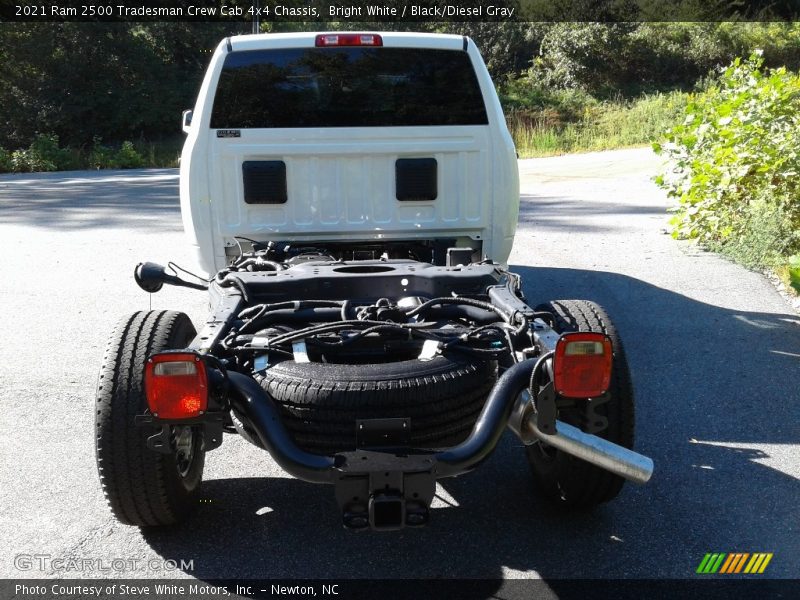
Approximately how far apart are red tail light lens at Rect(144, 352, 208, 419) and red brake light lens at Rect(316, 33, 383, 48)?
10.2ft

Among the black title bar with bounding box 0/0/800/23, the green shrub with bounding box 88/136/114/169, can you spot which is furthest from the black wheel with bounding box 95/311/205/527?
the black title bar with bounding box 0/0/800/23

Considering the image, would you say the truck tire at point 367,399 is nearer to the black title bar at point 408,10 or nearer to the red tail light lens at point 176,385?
the red tail light lens at point 176,385

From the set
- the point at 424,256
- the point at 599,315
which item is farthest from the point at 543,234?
the point at 599,315

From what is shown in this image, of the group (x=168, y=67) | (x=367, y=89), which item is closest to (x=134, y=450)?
(x=367, y=89)

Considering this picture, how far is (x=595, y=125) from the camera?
28.2 meters

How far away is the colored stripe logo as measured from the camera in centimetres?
327

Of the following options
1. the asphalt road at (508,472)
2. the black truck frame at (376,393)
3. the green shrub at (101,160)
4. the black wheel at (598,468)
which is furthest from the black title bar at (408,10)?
the black wheel at (598,468)

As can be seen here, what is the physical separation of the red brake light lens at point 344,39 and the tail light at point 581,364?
3.11m

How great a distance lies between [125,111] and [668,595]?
33.1 meters

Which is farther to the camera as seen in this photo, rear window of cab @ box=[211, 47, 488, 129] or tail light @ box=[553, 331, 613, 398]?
rear window of cab @ box=[211, 47, 488, 129]

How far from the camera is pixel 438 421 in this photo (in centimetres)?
322

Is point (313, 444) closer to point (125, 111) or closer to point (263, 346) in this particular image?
point (263, 346)

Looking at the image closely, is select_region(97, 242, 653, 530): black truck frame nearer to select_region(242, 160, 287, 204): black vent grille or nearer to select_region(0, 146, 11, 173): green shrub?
select_region(242, 160, 287, 204): black vent grille

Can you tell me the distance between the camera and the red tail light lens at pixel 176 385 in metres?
2.94
